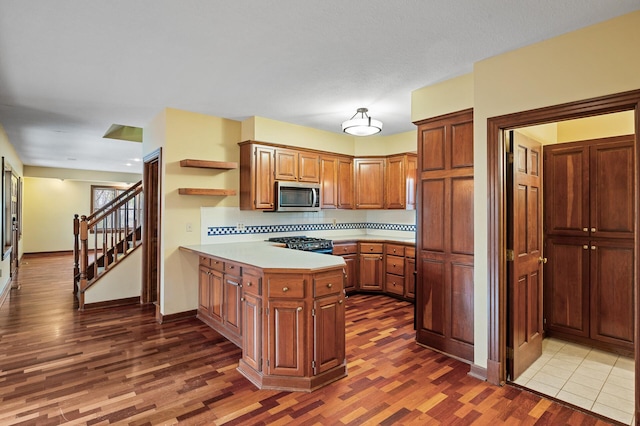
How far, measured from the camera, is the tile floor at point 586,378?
92.0 inches

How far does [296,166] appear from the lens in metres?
4.79

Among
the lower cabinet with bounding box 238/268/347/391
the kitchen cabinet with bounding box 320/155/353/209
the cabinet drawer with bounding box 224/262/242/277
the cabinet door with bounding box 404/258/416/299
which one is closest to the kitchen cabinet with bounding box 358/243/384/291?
the cabinet door with bounding box 404/258/416/299

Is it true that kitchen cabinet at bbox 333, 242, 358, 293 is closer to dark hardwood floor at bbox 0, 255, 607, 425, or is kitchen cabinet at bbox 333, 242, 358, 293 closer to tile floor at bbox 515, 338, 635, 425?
dark hardwood floor at bbox 0, 255, 607, 425

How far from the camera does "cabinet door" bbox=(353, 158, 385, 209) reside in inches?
216

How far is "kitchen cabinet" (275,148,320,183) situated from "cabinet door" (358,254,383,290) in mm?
1446

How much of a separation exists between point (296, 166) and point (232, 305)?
218 cm

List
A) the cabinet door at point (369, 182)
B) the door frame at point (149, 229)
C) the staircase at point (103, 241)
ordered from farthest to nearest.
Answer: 1. the cabinet door at point (369, 182)
2. the door frame at point (149, 229)
3. the staircase at point (103, 241)

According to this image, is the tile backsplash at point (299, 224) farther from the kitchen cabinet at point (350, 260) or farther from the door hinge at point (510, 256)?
the door hinge at point (510, 256)

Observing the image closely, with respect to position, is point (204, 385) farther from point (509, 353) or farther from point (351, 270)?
point (351, 270)

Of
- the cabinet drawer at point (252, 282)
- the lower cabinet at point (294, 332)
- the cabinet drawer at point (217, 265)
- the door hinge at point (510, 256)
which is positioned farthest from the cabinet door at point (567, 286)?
the cabinet drawer at point (217, 265)

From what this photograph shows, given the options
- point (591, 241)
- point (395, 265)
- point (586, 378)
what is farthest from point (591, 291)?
point (395, 265)

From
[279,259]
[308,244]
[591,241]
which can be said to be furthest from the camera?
[308,244]

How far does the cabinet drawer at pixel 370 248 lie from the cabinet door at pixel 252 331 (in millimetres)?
2737

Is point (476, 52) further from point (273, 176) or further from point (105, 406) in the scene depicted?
point (105, 406)
